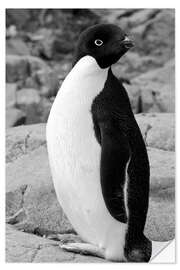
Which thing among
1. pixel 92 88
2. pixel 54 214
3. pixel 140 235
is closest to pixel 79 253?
pixel 140 235

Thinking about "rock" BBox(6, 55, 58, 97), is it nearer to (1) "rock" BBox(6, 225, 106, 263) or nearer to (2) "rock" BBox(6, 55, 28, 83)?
(2) "rock" BBox(6, 55, 28, 83)

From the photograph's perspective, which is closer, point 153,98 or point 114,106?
point 114,106

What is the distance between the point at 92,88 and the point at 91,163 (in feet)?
0.82

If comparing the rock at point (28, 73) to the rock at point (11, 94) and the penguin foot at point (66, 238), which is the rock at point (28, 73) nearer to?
the rock at point (11, 94)

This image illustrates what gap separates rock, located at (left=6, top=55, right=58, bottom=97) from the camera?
13.9 feet

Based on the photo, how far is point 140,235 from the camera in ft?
7.36

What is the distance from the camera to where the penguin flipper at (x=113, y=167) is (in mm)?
2105

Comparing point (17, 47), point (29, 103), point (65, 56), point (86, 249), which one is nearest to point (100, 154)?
point (86, 249)

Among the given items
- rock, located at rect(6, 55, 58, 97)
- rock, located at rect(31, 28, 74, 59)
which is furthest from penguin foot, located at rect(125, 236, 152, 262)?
rock, located at rect(31, 28, 74, 59)

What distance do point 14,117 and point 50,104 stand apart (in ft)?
1.19

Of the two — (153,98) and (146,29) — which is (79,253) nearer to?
(153,98)

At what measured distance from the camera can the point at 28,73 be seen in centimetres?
435

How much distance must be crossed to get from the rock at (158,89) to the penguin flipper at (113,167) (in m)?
1.63

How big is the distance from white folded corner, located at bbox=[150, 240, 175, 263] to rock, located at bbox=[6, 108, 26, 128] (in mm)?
1304
